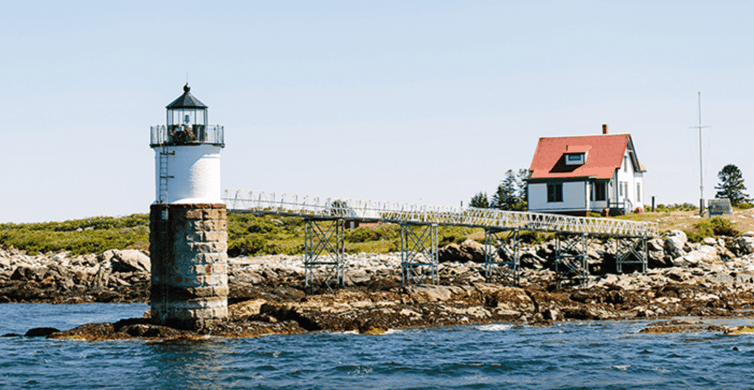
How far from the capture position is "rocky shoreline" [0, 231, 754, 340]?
28047 mm

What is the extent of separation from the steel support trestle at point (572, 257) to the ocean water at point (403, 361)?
19293 millimetres

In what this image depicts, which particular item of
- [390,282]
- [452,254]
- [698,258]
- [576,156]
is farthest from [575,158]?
[390,282]

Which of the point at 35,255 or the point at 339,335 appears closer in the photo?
the point at 339,335

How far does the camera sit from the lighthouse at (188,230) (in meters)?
26.0

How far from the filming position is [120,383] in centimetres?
1939

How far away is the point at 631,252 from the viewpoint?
4981 centimetres

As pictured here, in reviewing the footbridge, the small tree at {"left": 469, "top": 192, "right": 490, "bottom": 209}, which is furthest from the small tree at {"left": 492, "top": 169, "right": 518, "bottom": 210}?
the footbridge

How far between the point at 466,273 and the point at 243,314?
21.5 metres

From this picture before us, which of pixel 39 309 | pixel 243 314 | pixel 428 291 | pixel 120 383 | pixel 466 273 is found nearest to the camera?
pixel 120 383

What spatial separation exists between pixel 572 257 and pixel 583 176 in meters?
10.3

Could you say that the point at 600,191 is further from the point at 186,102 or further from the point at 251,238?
the point at 186,102

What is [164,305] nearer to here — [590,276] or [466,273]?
[466,273]

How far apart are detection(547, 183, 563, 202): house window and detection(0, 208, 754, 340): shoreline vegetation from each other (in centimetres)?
316

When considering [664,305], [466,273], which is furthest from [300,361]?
[466,273]
